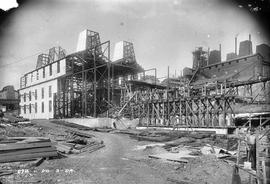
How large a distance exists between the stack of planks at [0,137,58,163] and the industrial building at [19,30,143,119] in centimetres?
2608

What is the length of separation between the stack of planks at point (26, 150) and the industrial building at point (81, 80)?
26.1 meters

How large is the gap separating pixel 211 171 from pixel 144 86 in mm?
30255

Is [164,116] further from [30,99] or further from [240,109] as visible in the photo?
[30,99]

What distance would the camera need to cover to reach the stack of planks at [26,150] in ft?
34.3

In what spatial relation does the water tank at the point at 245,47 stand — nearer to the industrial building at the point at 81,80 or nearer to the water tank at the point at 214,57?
the water tank at the point at 214,57

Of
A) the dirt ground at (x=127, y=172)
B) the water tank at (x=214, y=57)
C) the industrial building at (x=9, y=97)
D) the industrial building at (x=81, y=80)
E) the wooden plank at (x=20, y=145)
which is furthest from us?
the water tank at (x=214, y=57)

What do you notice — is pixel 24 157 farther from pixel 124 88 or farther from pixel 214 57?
→ pixel 214 57

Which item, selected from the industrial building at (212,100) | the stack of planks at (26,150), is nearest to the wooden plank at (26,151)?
the stack of planks at (26,150)

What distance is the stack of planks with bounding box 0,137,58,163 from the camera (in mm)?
10453

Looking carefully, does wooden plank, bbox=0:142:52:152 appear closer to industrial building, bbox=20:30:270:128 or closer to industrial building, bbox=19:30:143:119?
industrial building, bbox=20:30:270:128

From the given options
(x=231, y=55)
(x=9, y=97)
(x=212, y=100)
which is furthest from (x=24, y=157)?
(x=9, y=97)

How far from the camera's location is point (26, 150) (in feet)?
35.8

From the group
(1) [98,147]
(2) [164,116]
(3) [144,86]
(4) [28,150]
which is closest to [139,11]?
(4) [28,150]

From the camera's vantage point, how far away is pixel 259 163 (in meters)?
5.96
